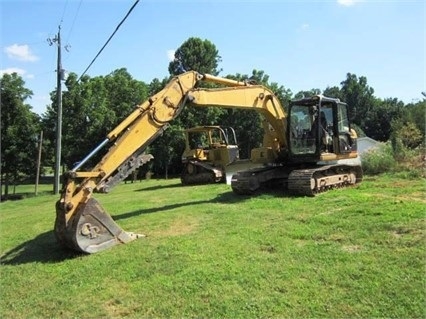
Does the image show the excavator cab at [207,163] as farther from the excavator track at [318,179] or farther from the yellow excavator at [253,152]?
A: the excavator track at [318,179]

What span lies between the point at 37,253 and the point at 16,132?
25990 millimetres

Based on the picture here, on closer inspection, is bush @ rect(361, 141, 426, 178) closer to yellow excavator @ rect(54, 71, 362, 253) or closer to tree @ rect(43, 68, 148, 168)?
yellow excavator @ rect(54, 71, 362, 253)

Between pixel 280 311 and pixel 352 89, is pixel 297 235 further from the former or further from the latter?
pixel 352 89

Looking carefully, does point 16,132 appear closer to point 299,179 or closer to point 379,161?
point 379,161

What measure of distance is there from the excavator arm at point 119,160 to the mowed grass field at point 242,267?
33cm

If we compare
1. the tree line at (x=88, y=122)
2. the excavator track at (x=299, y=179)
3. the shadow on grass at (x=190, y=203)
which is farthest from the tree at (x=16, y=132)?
the excavator track at (x=299, y=179)

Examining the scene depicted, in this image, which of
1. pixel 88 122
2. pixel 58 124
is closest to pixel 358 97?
pixel 88 122

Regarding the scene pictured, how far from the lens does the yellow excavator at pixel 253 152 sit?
745 centimetres

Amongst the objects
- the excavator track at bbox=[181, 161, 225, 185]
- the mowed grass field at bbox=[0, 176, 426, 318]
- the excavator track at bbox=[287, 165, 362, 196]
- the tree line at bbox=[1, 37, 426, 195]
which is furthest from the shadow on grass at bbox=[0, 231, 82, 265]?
the tree line at bbox=[1, 37, 426, 195]

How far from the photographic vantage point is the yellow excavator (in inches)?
293

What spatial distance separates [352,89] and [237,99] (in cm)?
5959

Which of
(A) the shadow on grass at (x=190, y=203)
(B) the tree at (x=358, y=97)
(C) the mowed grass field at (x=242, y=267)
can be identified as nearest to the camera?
(C) the mowed grass field at (x=242, y=267)

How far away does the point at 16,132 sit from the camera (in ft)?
103

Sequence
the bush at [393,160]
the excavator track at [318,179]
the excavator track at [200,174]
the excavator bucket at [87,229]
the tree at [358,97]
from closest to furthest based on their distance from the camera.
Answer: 1. the excavator bucket at [87,229]
2. the excavator track at [318,179]
3. the bush at [393,160]
4. the excavator track at [200,174]
5. the tree at [358,97]
